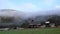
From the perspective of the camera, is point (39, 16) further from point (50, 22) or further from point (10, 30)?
point (10, 30)

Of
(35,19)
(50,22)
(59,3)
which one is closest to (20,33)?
(35,19)

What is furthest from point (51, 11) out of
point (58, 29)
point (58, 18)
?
point (58, 29)

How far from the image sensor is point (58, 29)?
5.57 feet

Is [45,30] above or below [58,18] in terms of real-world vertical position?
below

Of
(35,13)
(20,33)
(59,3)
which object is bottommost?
(20,33)

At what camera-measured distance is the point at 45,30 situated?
5.51 ft

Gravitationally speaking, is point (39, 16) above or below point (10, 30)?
above

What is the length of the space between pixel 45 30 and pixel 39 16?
0.18m

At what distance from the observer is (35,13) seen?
171 cm

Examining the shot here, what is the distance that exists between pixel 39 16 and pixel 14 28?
13.1 inches

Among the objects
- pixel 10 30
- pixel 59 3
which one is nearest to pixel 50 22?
pixel 59 3

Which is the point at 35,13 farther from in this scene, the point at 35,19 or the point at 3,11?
the point at 3,11

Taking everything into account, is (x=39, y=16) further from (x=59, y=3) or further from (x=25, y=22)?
(x=59, y=3)

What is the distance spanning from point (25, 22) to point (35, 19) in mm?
126
